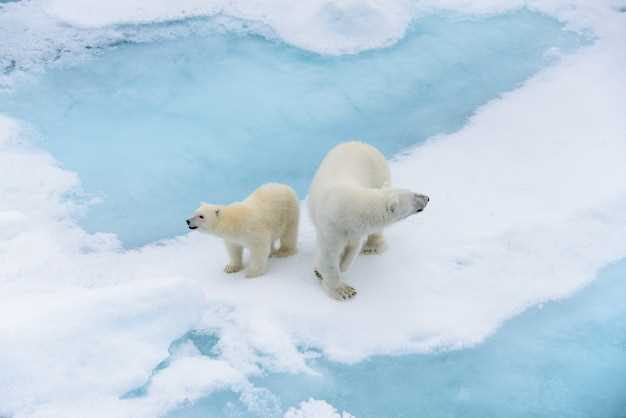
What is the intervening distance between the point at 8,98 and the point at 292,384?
3692 millimetres

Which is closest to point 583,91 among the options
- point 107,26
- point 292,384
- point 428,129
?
point 428,129

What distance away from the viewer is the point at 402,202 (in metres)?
3.38

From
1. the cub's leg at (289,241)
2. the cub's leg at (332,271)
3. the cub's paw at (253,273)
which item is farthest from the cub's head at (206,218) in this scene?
the cub's leg at (332,271)

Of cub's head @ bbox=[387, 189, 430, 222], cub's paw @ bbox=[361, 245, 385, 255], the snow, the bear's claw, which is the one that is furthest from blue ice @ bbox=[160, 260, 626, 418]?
cub's paw @ bbox=[361, 245, 385, 255]

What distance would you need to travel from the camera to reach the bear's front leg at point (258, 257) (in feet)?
12.3

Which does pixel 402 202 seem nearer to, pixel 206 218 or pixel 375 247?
pixel 375 247

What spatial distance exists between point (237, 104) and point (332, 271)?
2334mm

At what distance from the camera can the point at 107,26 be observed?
6.37 m

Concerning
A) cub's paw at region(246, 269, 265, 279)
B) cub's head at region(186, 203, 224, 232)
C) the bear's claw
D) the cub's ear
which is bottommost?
cub's paw at region(246, 269, 265, 279)

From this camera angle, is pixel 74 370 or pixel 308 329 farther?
pixel 308 329

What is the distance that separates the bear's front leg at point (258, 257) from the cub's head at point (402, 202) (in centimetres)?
74

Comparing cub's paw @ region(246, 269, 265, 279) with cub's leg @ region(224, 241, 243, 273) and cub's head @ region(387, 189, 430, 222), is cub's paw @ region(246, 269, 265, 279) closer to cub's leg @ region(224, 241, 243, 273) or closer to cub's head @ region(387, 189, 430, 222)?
cub's leg @ region(224, 241, 243, 273)

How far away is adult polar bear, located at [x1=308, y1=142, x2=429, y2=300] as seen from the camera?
11.1ft

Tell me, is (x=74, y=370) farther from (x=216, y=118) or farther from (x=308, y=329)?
(x=216, y=118)
